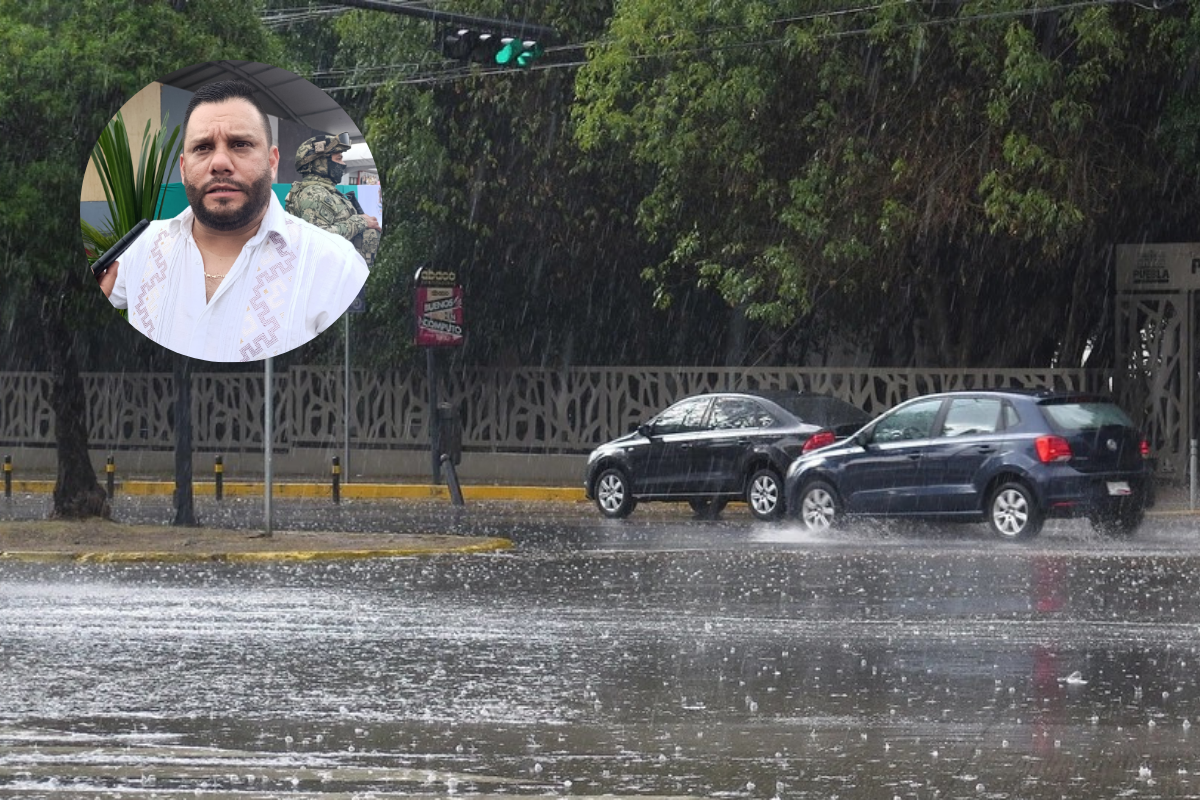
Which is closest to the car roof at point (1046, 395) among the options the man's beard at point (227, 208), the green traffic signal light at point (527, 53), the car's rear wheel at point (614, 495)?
the green traffic signal light at point (527, 53)

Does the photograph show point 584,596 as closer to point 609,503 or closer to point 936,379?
point 609,503

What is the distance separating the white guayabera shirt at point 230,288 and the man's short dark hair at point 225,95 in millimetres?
999

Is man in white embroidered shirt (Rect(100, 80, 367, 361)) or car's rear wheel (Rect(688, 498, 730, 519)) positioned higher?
man in white embroidered shirt (Rect(100, 80, 367, 361))

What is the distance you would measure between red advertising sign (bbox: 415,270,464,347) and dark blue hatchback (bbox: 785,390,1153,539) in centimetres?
1019

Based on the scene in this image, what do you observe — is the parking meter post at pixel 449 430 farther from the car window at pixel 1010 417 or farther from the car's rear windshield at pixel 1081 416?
the car's rear windshield at pixel 1081 416

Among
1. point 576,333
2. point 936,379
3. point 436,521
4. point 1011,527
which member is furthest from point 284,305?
point 576,333

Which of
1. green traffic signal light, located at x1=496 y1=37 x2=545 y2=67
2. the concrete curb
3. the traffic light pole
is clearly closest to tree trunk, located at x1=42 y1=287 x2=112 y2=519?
the traffic light pole

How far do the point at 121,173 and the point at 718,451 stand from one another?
817 centimetres

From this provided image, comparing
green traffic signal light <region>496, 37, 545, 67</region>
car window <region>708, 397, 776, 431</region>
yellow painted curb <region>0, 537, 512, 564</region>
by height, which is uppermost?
green traffic signal light <region>496, 37, 545, 67</region>

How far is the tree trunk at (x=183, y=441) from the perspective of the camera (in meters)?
22.1

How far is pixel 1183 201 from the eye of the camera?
29.8 m

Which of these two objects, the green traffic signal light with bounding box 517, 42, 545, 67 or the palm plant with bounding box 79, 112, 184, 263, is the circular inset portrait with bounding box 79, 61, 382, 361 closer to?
the palm plant with bounding box 79, 112, 184, 263

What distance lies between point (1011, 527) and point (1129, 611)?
21.4 feet

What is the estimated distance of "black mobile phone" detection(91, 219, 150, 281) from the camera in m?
21.8
